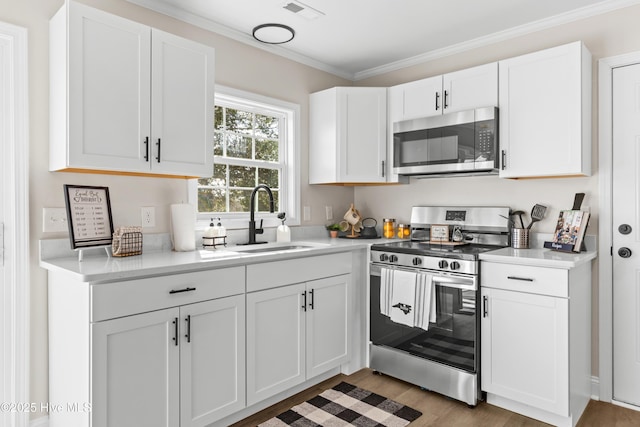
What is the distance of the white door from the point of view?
8.30 feet

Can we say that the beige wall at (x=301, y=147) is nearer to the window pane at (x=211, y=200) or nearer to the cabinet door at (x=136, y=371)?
the window pane at (x=211, y=200)

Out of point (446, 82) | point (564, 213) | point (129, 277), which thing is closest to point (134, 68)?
point (129, 277)

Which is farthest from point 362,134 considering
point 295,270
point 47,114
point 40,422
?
point 40,422

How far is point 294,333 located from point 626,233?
7.05 feet

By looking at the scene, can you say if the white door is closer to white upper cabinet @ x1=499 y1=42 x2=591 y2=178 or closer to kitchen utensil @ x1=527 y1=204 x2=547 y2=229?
white upper cabinet @ x1=499 y1=42 x2=591 y2=178

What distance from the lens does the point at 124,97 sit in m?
2.13

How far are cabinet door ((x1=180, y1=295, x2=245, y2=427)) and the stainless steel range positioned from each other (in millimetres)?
1104

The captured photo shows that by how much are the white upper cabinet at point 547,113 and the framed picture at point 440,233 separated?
23.3 inches

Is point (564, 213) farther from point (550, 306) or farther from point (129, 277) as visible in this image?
point (129, 277)

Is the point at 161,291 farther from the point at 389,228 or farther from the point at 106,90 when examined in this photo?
the point at 389,228

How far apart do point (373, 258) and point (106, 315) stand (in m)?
1.83

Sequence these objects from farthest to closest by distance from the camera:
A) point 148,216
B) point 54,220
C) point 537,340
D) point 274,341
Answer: point 148,216
point 274,341
point 537,340
point 54,220

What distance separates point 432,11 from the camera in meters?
2.71

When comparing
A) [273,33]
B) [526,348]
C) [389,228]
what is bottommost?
[526,348]
